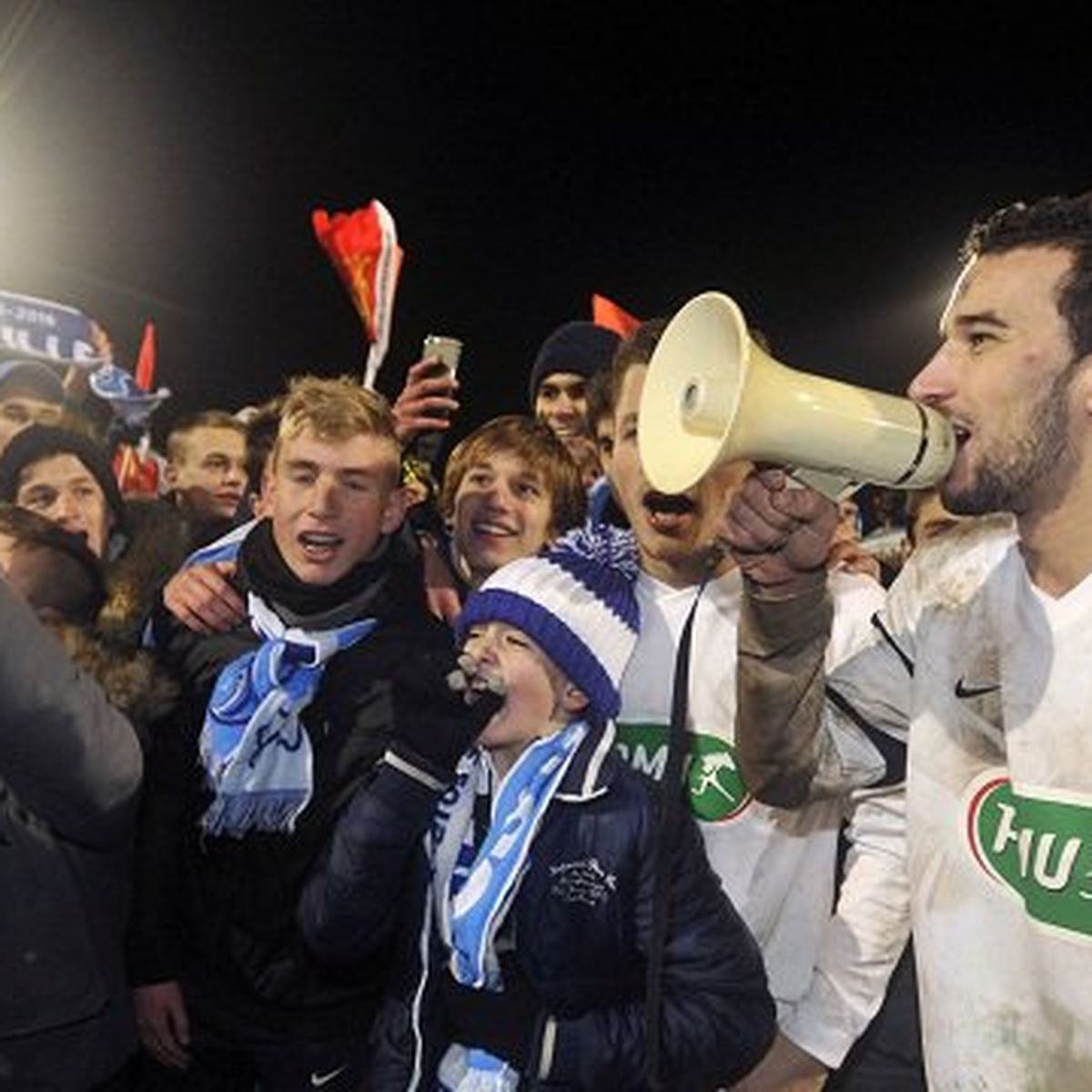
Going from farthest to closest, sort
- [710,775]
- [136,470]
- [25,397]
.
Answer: [136,470] < [25,397] < [710,775]

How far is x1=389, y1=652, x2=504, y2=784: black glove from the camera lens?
223 centimetres

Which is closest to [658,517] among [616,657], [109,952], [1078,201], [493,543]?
[616,657]

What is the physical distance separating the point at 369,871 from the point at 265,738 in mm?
463

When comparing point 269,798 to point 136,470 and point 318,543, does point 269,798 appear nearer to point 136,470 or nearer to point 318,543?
point 318,543

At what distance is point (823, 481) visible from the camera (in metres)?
1.76

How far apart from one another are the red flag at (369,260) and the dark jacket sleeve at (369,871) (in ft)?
6.48

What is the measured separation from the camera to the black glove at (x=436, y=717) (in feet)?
7.31

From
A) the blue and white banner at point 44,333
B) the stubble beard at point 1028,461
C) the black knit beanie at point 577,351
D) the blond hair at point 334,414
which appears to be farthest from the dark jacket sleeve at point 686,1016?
the blue and white banner at point 44,333

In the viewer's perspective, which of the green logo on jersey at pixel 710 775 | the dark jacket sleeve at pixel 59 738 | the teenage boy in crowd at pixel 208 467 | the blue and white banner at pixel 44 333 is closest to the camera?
the dark jacket sleeve at pixel 59 738

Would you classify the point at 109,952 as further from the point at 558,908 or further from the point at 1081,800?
the point at 1081,800

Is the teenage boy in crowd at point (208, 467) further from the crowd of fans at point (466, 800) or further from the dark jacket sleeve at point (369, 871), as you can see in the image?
the dark jacket sleeve at point (369, 871)

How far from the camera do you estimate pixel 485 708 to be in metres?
2.27

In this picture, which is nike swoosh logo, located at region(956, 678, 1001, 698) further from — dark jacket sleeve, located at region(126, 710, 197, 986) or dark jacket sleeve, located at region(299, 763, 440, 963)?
dark jacket sleeve, located at region(126, 710, 197, 986)

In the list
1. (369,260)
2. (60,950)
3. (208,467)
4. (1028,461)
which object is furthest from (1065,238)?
(208,467)
